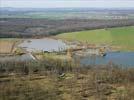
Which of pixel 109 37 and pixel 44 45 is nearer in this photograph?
pixel 44 45

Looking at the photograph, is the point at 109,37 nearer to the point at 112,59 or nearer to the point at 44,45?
the point at 44,45

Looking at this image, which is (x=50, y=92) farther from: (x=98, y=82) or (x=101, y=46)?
(x=101, y=46)

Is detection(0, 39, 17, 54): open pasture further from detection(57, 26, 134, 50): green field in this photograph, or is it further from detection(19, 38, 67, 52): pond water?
detection(57, 26, 134, 50): green field

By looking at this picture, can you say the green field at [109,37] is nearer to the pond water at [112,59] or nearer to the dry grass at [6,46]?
the pond water at [112,59]

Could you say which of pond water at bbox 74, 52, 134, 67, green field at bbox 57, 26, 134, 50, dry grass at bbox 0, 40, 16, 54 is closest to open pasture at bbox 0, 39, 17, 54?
dry grass at bbox 0, 40, 16, 54

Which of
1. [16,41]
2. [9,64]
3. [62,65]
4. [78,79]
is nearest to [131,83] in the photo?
[78,79]

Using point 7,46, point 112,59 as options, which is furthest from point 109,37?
point 7,46
